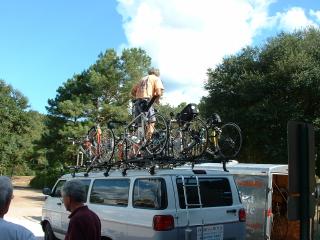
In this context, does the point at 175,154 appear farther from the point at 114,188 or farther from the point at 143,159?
the point at 114,188

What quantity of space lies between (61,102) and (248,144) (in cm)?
1998

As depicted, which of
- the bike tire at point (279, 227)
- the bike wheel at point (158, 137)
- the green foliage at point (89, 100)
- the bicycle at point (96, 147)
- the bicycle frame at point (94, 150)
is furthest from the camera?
the green foliage at point (89, 100)

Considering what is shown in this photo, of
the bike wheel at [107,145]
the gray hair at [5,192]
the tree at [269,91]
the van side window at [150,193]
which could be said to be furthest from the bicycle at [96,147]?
the tree at [269,91]

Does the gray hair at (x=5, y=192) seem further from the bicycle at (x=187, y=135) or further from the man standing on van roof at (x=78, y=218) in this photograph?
the bicycle at (x=187, y=135)

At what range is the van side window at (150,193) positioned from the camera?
24.9 feet

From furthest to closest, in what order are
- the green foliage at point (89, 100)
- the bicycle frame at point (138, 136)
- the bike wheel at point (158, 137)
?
the green foliage at point (89, 100)
the bicycle frame at point (138, 136)
the bike wheel at point (158, 137)

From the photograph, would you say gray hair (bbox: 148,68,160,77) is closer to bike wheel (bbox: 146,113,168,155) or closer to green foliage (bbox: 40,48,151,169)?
bike wheel (bbox: 146,113,168,155)

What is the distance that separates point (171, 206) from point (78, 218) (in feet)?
9.09

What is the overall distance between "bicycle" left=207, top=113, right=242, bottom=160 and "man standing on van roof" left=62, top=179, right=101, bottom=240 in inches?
181

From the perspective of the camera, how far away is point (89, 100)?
4022 cm

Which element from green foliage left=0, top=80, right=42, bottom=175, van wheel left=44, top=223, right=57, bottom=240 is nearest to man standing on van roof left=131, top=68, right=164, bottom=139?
van wheel left=44, top=223, right=57, bottom=240

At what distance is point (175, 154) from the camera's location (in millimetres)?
9883

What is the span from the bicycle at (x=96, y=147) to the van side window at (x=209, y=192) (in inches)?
131

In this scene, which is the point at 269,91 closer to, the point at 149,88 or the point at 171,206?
the point at 149,88
